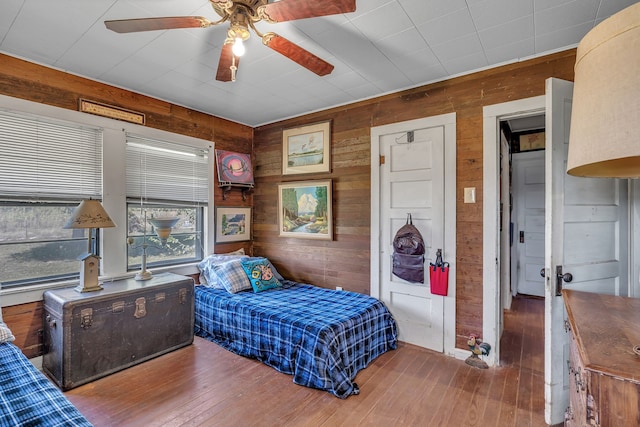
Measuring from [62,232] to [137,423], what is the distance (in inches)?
73.6

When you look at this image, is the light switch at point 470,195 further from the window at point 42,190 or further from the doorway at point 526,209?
the window at point 42,190

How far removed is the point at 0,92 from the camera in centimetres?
248

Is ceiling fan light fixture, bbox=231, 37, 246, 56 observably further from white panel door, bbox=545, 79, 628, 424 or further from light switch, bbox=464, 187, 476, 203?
light switch, bbox=464, 187, 476, 203

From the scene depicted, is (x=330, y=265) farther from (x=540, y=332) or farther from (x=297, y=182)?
(x=540, y=332)

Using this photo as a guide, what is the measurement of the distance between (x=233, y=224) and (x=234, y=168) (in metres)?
0.75

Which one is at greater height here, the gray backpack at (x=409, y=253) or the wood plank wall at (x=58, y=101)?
the wood plank wall at (x=58, y=101)

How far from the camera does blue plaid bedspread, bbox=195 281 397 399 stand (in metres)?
2.39

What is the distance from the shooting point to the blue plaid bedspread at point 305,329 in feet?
7.85

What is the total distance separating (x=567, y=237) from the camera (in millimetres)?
1959

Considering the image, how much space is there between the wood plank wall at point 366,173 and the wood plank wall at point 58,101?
41.9 inches

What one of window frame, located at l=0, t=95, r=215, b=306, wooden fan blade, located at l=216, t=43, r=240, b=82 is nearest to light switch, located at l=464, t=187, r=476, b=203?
wooden fan blade, located at l=216, t=43, r=240, b=82

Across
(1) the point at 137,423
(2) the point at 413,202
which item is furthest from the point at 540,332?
(1) the point at 137,423

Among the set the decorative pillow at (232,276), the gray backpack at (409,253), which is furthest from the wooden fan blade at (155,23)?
the decorative pillow at (232,276)

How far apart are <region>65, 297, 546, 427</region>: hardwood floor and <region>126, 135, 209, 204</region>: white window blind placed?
5.62 feet
